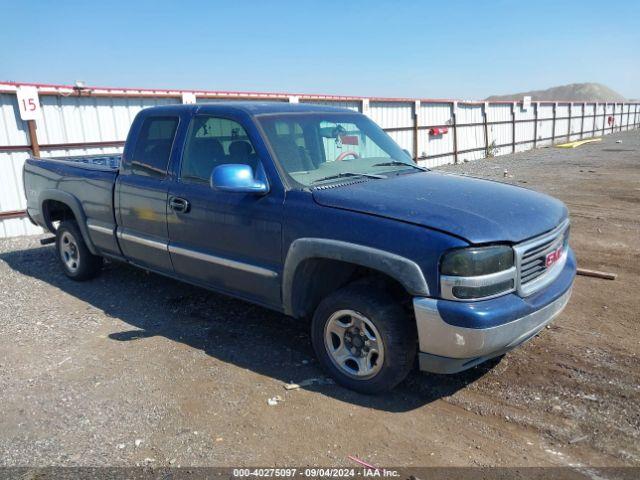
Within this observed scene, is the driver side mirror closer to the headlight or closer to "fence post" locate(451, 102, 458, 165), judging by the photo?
the headlight

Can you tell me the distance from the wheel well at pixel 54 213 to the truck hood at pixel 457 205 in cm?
394

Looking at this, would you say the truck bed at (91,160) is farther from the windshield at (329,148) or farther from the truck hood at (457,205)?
the truck hood at (457,205)

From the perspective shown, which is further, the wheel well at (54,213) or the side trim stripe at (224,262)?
the wheel well at (54,213)

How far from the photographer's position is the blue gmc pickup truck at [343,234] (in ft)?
9.95

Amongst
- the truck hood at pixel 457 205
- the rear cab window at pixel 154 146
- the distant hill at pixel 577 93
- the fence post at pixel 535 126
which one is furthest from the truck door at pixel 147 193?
the distant hill at pixel 577 93

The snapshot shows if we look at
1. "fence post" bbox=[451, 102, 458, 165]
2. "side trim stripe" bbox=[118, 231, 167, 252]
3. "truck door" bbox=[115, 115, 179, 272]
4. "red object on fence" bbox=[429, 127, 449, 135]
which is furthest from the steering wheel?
"fence post" bbox=[451, 102, 458, 165]

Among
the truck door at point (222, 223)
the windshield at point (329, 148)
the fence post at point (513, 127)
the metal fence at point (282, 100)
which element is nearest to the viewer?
the truck door at point (222, 223)

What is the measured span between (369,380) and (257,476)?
1.03m

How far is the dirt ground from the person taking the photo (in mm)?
3018

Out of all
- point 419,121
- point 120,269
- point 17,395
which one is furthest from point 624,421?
point 419,121

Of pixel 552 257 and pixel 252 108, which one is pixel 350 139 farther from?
pixel 552 257

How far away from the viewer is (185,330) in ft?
15.6

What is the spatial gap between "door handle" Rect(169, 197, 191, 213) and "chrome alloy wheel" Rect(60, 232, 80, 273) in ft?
7.58

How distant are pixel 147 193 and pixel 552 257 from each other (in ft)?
11.3
